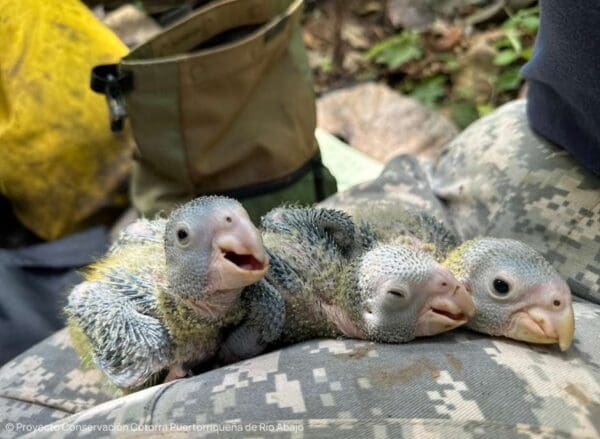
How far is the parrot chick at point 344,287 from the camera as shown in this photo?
2.98 feet

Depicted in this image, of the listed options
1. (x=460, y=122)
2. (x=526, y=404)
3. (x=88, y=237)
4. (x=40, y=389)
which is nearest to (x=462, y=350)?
(x=526, y=404)

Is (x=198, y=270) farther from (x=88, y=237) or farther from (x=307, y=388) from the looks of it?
(x=88, y=237)

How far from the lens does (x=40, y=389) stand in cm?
108

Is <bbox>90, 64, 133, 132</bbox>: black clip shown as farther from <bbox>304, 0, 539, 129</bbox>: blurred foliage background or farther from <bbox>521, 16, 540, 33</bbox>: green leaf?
<bbox>521, 16, 540, 33</bbox>: green leaf

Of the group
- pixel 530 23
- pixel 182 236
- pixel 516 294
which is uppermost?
pixel 182 236

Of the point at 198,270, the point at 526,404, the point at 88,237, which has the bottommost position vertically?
the point at 88,237

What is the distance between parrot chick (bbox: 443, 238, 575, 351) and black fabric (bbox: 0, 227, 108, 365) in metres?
0.87

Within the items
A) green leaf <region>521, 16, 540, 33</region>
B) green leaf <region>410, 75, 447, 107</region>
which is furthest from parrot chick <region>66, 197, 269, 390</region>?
green leaf <region>521, 16, 540, 33</region>

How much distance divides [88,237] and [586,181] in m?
1.17

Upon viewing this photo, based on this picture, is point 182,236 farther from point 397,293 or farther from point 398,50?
point 398,50

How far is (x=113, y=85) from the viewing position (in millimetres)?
1381

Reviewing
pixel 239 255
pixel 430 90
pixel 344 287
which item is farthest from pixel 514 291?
pixel 430 90

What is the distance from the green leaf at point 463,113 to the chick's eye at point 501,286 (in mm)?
2049

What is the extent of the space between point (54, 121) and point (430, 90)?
83.3 inches
